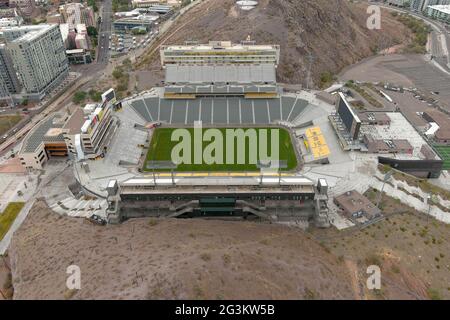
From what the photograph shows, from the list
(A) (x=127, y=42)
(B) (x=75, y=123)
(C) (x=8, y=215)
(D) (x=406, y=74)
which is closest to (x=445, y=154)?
(D) (x=406, y=74)

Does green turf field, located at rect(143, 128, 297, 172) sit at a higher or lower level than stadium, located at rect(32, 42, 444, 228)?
lower

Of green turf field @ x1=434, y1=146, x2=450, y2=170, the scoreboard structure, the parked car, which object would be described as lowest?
green turf field @ x1=434, y1=146, x2=450, y2=170

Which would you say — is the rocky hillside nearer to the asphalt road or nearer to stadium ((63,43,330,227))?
stadium ((63,43,330,227))

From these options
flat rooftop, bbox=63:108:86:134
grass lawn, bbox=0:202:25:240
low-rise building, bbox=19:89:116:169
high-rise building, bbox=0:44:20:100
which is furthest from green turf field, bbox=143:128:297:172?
high-rise building, bbox=0:44:20:100

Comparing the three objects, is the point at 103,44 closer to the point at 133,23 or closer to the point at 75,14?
the point at 133,23

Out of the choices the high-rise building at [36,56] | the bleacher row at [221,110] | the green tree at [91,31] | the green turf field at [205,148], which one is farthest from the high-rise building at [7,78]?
the green tree at [91,31]
